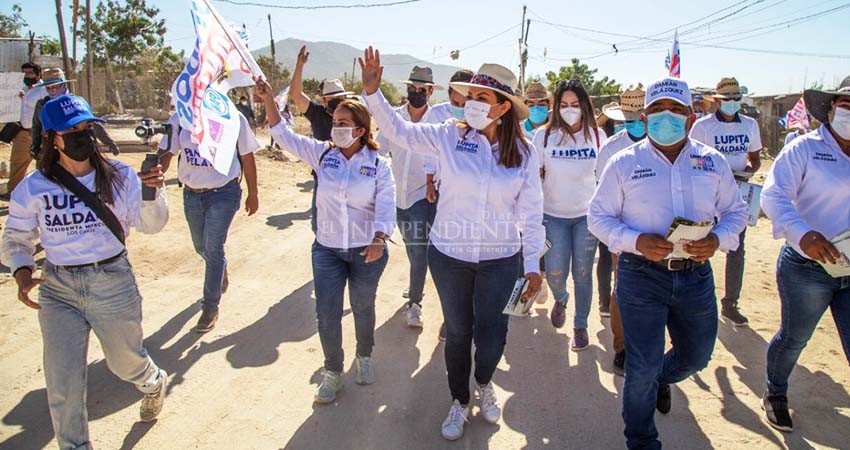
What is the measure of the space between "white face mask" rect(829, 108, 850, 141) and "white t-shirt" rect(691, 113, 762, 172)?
2.16m

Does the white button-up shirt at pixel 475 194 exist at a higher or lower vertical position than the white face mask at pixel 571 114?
lower

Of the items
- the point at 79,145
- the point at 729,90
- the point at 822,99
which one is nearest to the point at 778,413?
the point at 822,99

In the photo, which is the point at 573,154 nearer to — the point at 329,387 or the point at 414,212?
the point at 414,212

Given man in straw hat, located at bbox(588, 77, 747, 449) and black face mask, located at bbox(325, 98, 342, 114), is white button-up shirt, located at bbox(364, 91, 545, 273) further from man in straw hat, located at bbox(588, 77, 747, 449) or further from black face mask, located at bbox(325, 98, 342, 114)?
black face mask, located at bbox(325, 98, 342, 114)

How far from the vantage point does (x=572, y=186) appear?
493cm

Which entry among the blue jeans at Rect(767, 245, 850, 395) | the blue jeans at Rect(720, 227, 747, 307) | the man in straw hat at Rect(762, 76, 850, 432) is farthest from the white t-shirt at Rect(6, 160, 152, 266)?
the blue jeans at Rect(720, 227, 747, 307)

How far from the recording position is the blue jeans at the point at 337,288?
3990 mm

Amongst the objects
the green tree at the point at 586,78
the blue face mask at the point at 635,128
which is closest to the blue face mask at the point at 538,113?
the blue face mask at the point at 635,128

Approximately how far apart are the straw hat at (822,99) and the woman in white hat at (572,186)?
1677mm

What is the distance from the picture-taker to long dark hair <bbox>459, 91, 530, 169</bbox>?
349 centimetres

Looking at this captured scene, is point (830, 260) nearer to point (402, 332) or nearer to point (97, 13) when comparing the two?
point (402, 332)

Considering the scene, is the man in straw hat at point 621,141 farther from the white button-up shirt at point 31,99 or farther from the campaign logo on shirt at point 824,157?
the white button-up shirt at point 31,99

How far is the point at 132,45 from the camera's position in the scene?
35.4 metres

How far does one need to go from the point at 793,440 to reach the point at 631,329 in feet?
4.93
